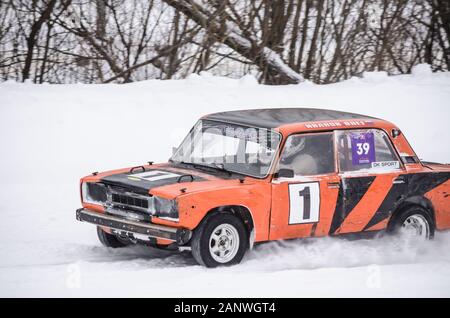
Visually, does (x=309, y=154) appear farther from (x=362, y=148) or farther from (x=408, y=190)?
(x=408, y=190)

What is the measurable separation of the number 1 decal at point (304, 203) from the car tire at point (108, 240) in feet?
6.36

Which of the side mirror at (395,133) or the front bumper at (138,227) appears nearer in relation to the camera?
the front bumper at (138,227)

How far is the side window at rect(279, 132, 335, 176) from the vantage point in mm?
8297

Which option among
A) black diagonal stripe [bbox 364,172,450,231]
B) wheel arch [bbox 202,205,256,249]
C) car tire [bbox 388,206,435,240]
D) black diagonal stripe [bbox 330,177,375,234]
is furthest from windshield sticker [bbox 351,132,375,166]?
wheel arch [bbox 202,205,256,249]

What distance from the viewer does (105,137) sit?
13.1m

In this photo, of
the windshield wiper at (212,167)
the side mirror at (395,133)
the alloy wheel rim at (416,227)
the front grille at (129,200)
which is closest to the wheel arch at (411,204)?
the alloy wheel rim at (416,227)

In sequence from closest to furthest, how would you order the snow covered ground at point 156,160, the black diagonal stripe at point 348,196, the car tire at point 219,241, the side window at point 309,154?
the snow covered ground at point 156,160
the car tire at point 219,241
the side window at point 309,154
the black diagonal stripe at point 348,196

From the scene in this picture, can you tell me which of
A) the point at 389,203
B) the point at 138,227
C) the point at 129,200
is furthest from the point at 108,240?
the point at 389,203

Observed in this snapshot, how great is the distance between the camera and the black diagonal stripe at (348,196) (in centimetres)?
843

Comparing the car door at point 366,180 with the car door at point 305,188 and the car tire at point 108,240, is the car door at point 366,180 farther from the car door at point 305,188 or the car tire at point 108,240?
the car tire at point 108,240

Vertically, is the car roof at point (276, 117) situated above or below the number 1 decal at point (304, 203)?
above

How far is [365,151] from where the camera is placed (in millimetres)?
8758

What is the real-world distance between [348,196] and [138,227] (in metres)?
2.32

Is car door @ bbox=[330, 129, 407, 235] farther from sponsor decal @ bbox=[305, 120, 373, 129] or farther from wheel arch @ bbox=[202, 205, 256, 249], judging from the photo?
wheel arch @ bbox=[202, 205, 256, 249]
